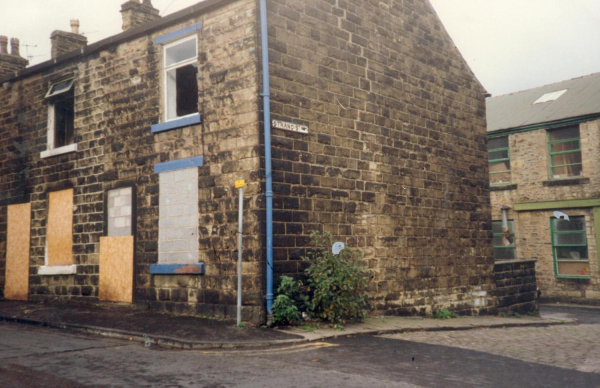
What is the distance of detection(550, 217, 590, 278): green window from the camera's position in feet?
70.3

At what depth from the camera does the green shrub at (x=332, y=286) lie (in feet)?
31.2

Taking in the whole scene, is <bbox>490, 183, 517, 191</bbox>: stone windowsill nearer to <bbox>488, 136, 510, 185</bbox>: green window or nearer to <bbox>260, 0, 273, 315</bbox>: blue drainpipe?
<bbox>488, 136, 510, 185</bbox>: green window

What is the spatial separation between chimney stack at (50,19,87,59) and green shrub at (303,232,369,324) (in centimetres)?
937

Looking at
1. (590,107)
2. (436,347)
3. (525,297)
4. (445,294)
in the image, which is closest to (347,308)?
(436,347)

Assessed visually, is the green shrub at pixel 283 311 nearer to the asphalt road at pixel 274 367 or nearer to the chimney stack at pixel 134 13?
the asphalt road at pixel 274 367

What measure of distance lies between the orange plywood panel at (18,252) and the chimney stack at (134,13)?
16.8ft

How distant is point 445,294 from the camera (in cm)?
1328

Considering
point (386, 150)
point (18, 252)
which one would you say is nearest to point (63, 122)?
point (18, 252)

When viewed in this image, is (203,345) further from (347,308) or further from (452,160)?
(452,160)

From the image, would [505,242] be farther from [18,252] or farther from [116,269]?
[18,252]

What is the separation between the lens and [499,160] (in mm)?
23906

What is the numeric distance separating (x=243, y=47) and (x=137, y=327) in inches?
199

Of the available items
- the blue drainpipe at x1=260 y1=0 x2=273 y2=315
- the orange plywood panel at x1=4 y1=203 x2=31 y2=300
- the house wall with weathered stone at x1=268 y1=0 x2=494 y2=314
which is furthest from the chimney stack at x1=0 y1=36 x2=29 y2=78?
the house wall with weathered stone at x1=268 y1=0 x2=494 y2=314

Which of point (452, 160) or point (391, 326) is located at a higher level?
point (452, 160)
